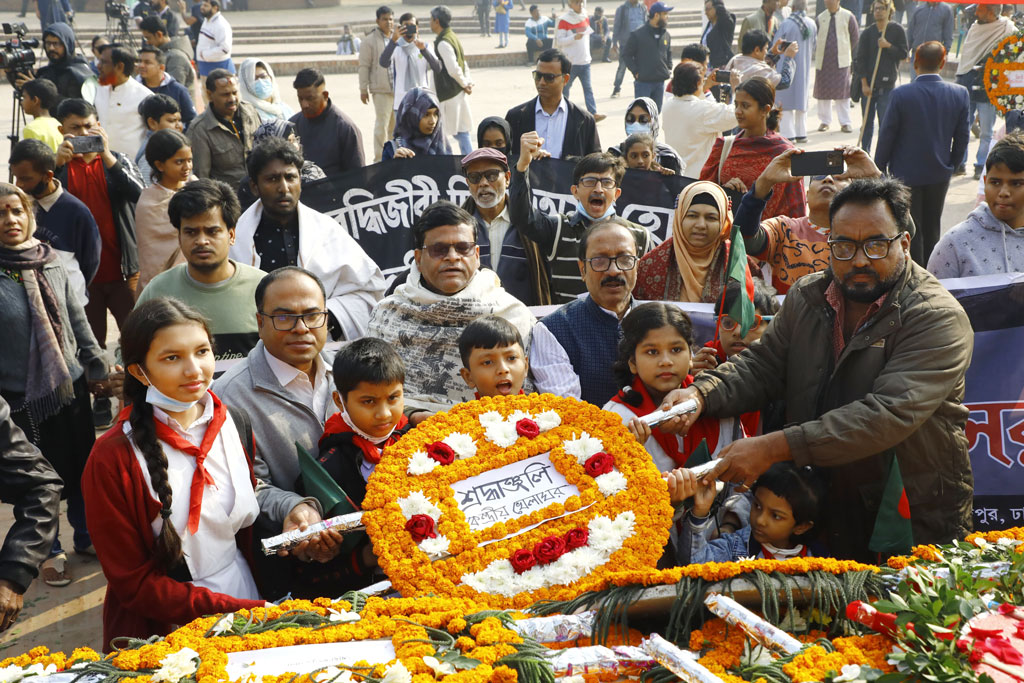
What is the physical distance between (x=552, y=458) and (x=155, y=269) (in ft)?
11.3

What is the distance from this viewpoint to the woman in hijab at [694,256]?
4.55 meters

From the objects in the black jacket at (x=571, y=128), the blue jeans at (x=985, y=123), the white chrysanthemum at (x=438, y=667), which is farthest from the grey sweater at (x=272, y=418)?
the blue jeans at (x=985, y=123)

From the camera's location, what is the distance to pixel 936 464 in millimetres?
3418

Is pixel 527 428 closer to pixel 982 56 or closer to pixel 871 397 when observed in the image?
pixel 871 397

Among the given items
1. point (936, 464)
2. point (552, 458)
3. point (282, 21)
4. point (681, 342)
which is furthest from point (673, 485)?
point (282, 21)

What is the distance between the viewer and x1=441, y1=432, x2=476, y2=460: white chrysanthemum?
3.17 meters

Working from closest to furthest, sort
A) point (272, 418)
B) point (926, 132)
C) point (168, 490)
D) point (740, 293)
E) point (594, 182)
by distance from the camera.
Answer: point (168, 490) → point (272, 418) → point (740, 293) → point (594, 182) → point (926, 132)

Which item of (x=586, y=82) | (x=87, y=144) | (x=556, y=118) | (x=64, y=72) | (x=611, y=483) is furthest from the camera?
(x=586, y=82)

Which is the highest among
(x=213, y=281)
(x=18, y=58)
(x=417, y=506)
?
(x=18, y=58)

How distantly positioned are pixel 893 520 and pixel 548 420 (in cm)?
114

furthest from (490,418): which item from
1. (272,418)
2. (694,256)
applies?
(694,256)

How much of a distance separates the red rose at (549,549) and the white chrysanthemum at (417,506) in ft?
1.05

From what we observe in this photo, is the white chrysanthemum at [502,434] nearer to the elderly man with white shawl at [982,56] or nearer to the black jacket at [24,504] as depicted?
the black jacket at [24,504]

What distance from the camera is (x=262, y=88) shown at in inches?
392
